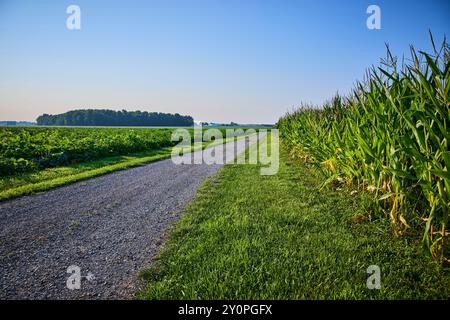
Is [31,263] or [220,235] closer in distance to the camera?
[31,263]

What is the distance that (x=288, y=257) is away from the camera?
330 cm

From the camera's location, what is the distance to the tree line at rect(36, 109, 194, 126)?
109062 millimetres

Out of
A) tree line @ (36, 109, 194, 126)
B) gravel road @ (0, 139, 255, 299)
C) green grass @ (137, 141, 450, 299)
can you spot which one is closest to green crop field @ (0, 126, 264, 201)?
gravel road @ (0, 139, 255, 299)

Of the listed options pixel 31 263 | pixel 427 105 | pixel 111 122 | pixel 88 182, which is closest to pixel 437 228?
pixel 427 105

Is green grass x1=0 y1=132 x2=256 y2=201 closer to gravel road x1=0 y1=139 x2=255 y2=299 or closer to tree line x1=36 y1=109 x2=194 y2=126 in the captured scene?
gravel road x1=0 y1=139 x2=255 y2=299

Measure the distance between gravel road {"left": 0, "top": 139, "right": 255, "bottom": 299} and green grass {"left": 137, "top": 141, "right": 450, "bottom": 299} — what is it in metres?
0.38

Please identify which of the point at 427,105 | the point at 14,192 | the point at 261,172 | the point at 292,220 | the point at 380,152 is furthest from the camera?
the point at 261,172

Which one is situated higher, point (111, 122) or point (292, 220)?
point (111, 122)

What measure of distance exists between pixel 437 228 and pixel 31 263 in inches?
214

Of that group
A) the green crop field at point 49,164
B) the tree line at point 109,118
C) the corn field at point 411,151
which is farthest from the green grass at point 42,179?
the tree line at point 109,118

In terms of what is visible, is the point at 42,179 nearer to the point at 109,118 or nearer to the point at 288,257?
the point at 288,257

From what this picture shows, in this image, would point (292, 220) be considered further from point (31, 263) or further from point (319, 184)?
point (31, 263)

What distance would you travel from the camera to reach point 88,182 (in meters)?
Answer: 8.45

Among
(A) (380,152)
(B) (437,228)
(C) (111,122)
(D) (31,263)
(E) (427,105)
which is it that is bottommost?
(D) (31,263)
